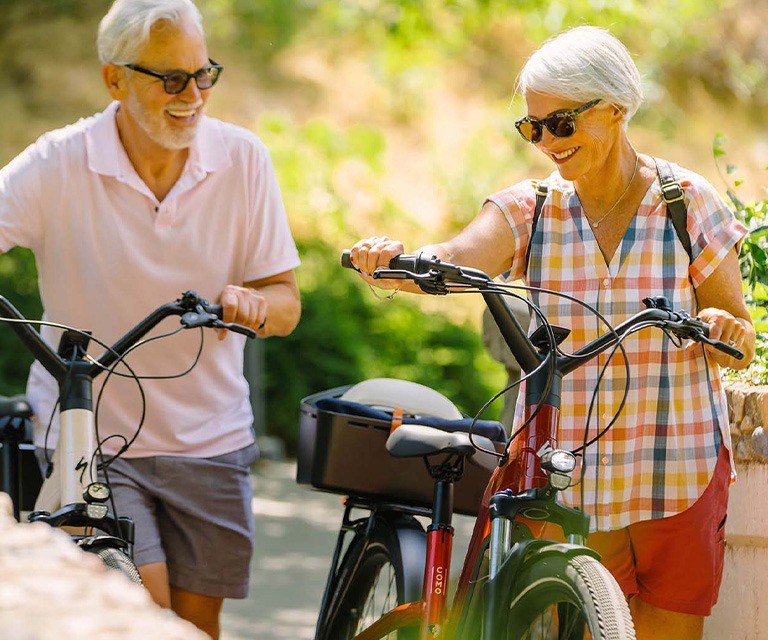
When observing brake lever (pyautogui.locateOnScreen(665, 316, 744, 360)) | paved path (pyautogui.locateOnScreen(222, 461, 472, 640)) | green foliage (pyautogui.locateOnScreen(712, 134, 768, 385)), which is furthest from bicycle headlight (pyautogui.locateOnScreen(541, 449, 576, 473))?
paved path (pyautogui.locateOnScreen(222, 461, 472, 640))

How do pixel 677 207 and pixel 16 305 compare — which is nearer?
pixel 677 207

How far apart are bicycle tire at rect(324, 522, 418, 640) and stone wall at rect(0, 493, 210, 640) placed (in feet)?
5.57

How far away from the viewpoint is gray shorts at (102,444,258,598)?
12.7 feet

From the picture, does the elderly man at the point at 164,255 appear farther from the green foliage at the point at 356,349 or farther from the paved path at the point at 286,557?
the green foliage at the point at 356,349

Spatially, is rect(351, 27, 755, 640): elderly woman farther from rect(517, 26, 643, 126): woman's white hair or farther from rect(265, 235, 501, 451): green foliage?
rect(265, 235, 501, 451): green foliage

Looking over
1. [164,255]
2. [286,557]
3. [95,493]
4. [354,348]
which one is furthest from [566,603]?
[354,348]

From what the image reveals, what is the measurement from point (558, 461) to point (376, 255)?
1.88ft

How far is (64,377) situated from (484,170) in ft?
46.2

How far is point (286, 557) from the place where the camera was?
757 centimetres

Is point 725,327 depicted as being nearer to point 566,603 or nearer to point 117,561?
point 566,603

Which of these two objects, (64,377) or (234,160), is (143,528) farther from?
(234,160)

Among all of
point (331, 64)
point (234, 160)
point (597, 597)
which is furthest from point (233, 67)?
point (597, 597)

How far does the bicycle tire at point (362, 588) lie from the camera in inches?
154

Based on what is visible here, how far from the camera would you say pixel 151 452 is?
12.9 ft
